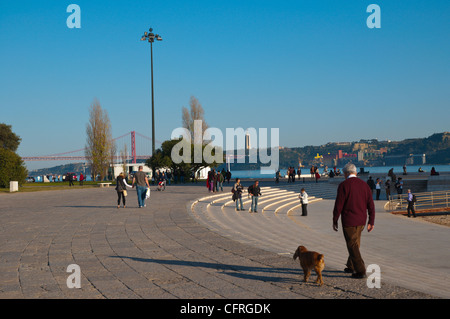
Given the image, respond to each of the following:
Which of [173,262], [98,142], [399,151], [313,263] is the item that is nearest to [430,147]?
[399,151]

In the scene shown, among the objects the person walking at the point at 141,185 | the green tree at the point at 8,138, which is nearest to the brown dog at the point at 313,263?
the person walking at the point at 141,185

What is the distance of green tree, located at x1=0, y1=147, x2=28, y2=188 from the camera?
32250 millimetres

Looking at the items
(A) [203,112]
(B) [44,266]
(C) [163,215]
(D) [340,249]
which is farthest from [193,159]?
(B) [44,266]

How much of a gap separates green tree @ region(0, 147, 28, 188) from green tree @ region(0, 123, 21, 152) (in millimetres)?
26968

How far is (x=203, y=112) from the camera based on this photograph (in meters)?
53.5

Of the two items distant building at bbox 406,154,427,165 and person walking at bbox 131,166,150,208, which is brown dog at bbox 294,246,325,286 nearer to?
person walking at bbox 131,166,150,208

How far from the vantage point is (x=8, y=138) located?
58.4m

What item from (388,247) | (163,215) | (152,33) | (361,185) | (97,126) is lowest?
(388,247)

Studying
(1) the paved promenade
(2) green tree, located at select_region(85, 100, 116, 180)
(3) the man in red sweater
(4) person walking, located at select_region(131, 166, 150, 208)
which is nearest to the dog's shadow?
(1) the paved promenade

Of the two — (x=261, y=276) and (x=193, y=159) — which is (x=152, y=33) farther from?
(x=261, y=276)

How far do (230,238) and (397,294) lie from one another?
14.8 feet

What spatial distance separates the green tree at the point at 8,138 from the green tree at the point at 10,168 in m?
27.0

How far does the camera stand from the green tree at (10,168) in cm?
3225

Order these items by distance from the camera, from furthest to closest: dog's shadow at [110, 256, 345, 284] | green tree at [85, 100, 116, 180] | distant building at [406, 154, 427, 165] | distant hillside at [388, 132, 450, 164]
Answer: distant hillside at [388, 132, 450, 164] < distant building at [406, 154, 427, 165] < green tree at [85, 100, 116, 180] < dog's shadow at [110, 256, 345, 284]
